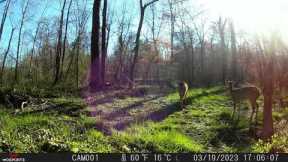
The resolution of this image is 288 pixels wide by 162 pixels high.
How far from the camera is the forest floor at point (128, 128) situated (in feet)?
32.9

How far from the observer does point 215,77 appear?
59.4 meters

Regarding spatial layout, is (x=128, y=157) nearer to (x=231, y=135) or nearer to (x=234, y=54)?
(x=231, y=135)

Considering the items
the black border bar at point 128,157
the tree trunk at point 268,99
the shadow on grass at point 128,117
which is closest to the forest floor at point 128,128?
the shadow on grass at point 128,117

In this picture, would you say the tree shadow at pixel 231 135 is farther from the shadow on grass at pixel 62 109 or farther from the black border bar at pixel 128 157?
the black border bar at pixel 128 157

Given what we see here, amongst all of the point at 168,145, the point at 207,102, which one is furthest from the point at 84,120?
the point at 207,102

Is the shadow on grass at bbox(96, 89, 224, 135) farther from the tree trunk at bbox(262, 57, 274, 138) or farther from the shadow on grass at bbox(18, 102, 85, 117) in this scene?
the tree trunk at bbox(262, 57, 274, 138)

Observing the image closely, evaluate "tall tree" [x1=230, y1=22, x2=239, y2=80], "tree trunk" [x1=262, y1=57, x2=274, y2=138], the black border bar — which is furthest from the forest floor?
"tall tree" [x1=230, y1=22, x2=239, y2=80]

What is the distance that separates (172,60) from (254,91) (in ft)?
146

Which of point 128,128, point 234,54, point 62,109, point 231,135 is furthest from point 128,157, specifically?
point 234,54

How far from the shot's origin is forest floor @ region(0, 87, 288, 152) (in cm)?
1002

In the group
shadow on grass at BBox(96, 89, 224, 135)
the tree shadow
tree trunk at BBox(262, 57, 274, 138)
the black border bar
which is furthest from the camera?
tree trunk at BBox(262, 57, 274, 138)

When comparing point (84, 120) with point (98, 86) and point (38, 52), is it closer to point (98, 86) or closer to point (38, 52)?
point (98, 86)

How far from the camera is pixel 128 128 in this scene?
13.0 meters

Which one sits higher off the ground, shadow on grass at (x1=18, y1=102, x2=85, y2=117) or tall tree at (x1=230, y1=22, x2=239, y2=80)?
tall tree at (x1=230, y1=22, x2=239, y2=80)
